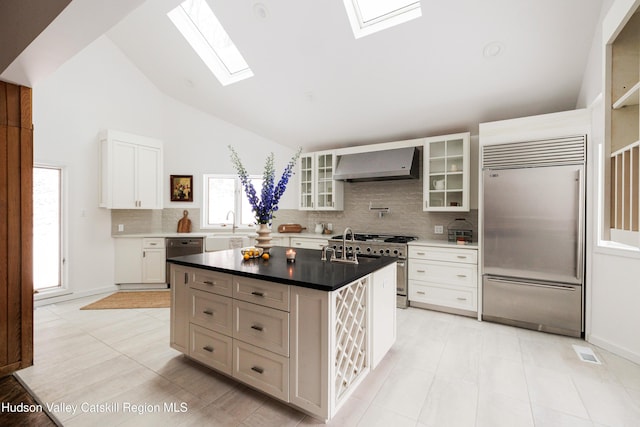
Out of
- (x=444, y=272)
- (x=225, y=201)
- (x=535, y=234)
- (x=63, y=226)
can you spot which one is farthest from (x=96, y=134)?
(x=535, y=234)

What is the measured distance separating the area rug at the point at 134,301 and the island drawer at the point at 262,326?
256 cm

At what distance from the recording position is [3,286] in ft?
7.91

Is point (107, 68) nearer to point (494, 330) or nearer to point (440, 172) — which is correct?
point (440, 172)

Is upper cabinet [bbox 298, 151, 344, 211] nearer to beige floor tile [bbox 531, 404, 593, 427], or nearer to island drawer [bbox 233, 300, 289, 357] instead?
island drawer [bbox 233, 300, 289, 357]

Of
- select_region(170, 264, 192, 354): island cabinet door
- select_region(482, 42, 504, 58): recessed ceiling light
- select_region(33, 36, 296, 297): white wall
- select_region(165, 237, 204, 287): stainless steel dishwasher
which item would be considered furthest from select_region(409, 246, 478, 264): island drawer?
select_region(165, 237, 204, 287): stainless steel dishwasher

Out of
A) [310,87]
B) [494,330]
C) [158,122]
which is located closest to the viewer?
[494,330]

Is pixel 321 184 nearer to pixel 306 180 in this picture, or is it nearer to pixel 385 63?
pixel 306 180

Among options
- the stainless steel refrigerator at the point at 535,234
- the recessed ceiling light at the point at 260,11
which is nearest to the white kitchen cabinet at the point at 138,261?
the recessed ceiling light at the point at 260,11

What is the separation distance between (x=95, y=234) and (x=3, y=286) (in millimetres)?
2536

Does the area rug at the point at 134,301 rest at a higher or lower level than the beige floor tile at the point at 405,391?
lower

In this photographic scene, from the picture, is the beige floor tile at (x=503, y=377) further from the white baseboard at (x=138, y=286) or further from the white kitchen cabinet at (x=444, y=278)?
the white baseboard at (x=138, y=286)

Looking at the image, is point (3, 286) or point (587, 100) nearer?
point (3, 286)

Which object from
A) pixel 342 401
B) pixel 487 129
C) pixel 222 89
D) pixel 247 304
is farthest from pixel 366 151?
pixel 342 401

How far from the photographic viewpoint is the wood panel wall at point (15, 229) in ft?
7.92
